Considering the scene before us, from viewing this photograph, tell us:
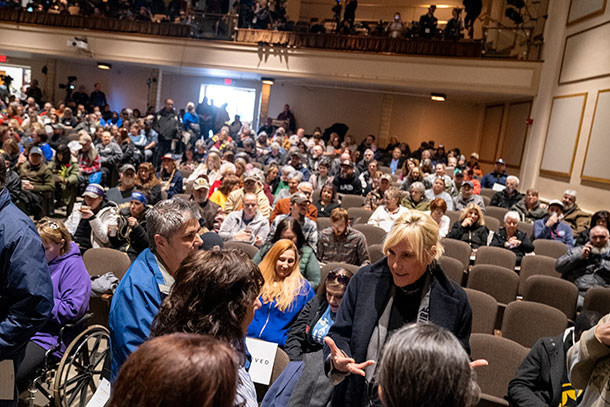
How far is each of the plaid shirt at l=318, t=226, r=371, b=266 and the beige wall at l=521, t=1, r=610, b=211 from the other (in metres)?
4.64

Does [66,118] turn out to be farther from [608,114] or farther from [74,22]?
[608,114]

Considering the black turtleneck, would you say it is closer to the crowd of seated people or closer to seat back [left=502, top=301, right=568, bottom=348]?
the crowd of seated people

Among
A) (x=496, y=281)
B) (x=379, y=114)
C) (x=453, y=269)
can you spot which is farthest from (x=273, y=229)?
(x=379, y=114)

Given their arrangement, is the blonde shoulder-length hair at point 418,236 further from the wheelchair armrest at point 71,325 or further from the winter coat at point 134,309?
the wheelchair armrest at point 71,325

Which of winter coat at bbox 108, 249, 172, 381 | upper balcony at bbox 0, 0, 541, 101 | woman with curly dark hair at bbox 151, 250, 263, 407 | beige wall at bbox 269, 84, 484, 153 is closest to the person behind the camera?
woman with curly dark hair at bbox 151, 250, 263, 407

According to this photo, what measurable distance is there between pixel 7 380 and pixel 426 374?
1614mm

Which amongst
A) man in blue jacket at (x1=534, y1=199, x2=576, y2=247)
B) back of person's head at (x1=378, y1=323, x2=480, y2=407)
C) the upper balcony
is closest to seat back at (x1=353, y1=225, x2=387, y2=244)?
man in blue jacket at (x1=534, y1=199, x2=576, y2=247)

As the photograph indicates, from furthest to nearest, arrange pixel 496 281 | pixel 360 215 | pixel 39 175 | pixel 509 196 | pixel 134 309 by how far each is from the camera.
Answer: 1. pixel 509 196
2. pixel 39 175
3. pixel 360 215
4. pixel 496 281
5. pixel 134 309

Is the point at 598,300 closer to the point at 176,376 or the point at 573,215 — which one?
the point at 573,215

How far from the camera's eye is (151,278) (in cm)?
160

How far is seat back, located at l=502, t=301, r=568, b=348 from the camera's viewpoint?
3291 mm

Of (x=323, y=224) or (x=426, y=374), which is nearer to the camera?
(x=426, y=374)

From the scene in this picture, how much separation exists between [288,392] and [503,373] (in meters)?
1.28

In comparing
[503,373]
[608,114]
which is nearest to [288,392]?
[503,373]
